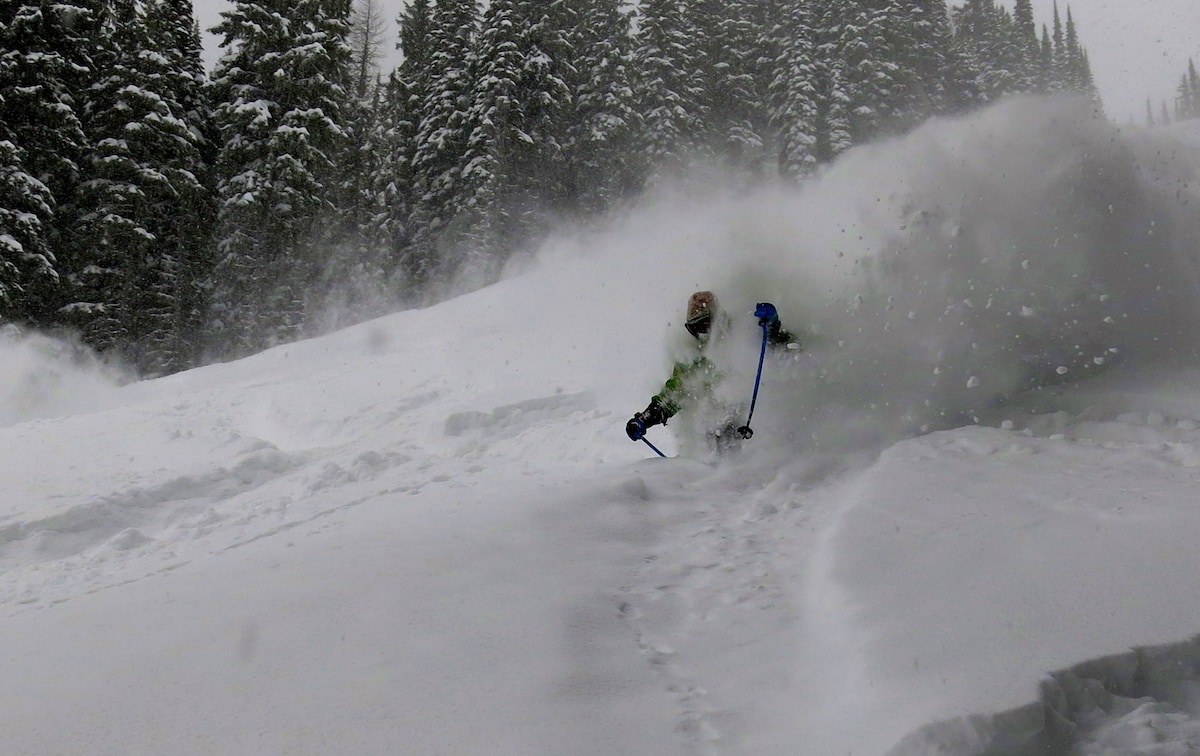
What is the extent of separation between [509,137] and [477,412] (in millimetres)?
19367

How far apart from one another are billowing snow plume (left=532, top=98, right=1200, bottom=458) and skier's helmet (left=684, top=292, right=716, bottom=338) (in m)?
0.28

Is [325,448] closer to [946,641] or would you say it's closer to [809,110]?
[946,641]

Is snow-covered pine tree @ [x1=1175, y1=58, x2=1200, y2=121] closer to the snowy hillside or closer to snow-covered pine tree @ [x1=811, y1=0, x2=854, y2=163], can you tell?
snow-covered pine tree @ [x1=811, y1=0, x2=854, y2=163]

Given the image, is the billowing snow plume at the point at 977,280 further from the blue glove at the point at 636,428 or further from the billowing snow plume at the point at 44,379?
the billowing snow plume at the point at 44,379

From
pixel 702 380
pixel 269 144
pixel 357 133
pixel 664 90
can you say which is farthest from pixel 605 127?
pixel 702 380

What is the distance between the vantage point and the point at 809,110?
2948cm

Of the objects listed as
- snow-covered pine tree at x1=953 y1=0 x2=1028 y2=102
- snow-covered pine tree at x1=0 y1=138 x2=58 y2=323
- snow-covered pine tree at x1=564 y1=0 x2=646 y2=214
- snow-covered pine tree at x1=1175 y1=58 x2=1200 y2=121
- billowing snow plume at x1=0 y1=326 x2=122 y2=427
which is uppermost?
snow-covered pine tree at x1=1175 y1=58 x2=1200 y2=121

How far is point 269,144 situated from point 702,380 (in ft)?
63.1

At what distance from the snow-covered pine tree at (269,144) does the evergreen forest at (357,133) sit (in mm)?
67

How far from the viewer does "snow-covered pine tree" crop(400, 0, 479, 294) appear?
27.0 metres

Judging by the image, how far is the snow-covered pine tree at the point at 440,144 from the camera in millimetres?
27000

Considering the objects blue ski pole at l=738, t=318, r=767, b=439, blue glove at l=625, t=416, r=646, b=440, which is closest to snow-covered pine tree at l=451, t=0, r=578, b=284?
blue glove at l=625, t=416, r=646, b=440

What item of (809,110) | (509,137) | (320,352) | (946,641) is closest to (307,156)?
(509,137)

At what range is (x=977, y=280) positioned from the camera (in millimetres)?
5930
